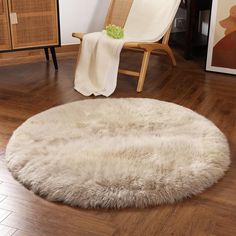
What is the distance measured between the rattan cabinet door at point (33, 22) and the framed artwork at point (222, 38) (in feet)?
4.47

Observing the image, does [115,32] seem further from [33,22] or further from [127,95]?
[33,22]

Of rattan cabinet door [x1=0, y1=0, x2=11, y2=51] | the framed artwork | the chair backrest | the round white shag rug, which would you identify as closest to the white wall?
the chair backrest

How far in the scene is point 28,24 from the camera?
349cm

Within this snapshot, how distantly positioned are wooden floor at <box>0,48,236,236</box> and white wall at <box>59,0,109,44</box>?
1.05 feet

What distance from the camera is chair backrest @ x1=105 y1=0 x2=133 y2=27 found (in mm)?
3727

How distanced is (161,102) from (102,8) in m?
1.75

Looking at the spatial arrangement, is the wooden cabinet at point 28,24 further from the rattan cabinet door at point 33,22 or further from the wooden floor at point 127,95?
the wooden floor at point 127,95

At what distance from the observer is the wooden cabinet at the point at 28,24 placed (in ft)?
11.1

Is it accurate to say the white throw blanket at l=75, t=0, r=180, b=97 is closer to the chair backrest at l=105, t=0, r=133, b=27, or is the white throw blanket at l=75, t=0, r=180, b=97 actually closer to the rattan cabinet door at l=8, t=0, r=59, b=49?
the chair backrest at l=105, t=0, r=133, b=27

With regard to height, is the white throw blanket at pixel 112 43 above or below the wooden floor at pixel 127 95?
above

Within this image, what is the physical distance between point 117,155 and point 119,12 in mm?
1960

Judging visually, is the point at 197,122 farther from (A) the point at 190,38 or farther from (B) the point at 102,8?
(B) the point at 102,8

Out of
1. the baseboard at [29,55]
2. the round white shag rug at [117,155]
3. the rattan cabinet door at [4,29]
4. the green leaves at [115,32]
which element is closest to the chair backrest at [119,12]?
the green leaves at [115,32]

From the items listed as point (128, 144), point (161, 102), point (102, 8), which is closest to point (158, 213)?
point (128, 144)
